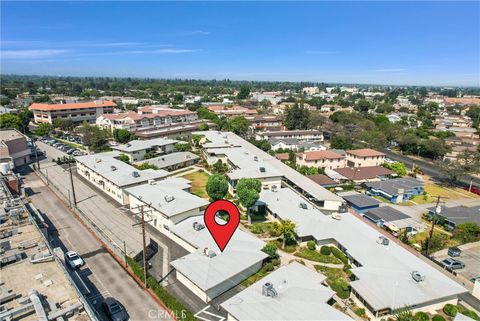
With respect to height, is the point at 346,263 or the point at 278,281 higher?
the point at 278,281

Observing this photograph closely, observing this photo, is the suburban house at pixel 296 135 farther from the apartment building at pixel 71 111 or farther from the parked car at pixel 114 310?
the parked car at pixel 114 310

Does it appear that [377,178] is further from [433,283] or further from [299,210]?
[433,283]

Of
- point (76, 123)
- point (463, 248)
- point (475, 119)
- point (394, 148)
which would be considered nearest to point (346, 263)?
point (463, 248)

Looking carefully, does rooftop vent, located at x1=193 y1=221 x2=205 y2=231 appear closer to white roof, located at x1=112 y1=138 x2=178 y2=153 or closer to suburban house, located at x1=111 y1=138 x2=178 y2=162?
suburban house, located at x1=111 y1=138 x2=178 y2=162

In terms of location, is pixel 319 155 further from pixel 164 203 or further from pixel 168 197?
pixel 164 203

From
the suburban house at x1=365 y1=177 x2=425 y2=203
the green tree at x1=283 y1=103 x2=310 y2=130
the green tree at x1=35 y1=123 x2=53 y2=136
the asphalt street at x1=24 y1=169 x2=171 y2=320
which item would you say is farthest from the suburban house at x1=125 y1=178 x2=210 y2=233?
the green tree at x1=283 y1=103 x2=310 y2=130

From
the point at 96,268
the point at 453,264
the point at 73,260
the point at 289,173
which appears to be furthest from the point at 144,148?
the point at 453,264
